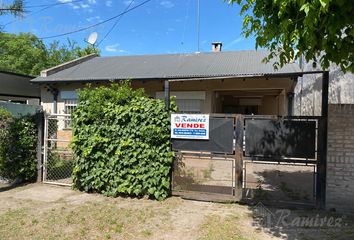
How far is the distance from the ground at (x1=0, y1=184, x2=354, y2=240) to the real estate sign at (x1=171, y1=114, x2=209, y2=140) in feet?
4.27

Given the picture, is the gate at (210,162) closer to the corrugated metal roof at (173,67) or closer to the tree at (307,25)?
the tree at (307,25)

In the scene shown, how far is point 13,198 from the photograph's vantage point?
630cm

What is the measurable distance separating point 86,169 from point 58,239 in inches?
91.6

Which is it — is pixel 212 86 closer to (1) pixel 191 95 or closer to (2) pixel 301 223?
(1) pixel 191 95

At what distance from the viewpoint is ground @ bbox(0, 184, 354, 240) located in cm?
450

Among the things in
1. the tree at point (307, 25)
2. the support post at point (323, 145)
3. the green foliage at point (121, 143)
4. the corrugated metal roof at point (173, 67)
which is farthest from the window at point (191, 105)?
the tree at point (307, 25)

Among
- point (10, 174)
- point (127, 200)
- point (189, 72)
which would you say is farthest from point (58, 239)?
point (189, 72)

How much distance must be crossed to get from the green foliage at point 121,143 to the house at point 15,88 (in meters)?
11.2

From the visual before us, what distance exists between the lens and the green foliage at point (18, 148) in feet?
24.2

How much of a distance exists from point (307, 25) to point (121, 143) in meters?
4.40

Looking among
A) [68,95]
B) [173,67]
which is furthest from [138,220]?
[68,95]

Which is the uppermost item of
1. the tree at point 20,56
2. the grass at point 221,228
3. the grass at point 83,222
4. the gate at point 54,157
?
the tree at point 20,56

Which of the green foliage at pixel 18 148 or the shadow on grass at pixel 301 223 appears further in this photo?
the green foliage at pixel 18 148

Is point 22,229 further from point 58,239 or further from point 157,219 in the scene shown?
point 157,219
